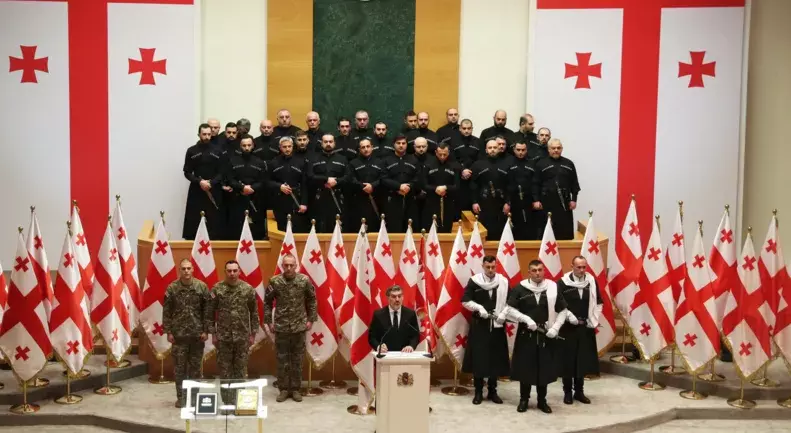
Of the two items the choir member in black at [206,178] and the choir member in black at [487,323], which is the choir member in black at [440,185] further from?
the choir member in black at [206,178]

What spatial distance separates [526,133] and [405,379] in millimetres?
5262

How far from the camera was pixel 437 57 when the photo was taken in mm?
Answer: 15469

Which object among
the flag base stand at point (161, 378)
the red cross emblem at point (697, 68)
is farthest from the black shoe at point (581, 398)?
the red cross emblem at point (697, 68)

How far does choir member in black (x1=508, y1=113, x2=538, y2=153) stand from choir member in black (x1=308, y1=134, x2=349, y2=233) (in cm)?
228

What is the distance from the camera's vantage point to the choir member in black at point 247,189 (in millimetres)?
13734

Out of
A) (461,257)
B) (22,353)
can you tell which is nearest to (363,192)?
(461,257)

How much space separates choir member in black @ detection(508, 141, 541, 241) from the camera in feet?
45.3

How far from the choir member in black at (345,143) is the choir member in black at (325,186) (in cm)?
45

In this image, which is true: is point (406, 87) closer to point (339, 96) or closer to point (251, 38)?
point (339, 96)

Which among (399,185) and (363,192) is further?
(363,192)

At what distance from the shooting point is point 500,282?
1170cm

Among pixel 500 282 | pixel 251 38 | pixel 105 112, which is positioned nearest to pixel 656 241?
pixel 500 282

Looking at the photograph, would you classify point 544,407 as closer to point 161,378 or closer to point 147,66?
point 161,378

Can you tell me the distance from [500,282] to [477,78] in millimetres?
4573
